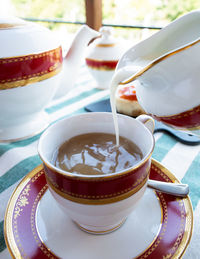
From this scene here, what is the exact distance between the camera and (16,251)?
30cm

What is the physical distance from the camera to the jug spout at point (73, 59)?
0.65 m

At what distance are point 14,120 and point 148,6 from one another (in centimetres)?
493

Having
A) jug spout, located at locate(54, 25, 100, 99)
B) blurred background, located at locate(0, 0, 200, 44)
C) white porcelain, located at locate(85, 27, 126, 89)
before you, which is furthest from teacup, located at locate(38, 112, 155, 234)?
blurred background, located at locate(0, 0, 200, 44)

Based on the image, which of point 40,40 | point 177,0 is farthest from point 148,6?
point 40,40

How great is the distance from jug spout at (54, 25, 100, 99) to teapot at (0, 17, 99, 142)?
0.09 metres

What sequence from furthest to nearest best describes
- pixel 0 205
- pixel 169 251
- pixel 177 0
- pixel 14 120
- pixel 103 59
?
pixel 177 0 < pixel 103 59 < pixel 14 120 < pixel 0 205 < pixel 169 251

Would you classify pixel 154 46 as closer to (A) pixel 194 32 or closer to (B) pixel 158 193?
(A) pixel 194 32

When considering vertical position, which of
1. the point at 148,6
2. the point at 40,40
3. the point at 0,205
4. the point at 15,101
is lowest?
the point at 148,6

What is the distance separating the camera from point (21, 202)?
14.9 inches

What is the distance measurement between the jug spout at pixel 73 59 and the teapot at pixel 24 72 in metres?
0.09

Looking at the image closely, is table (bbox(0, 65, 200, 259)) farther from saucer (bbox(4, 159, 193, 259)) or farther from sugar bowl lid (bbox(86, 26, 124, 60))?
sugar bowl lid (bbox(86, 26, 124, 60))

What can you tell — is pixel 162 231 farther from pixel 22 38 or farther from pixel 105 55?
pixel 105 55

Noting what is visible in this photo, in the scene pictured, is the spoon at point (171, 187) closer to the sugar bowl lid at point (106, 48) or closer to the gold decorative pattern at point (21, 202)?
the gold decorative pattern at point (21, 202)

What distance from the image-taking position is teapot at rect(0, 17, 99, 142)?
0.45 meters
